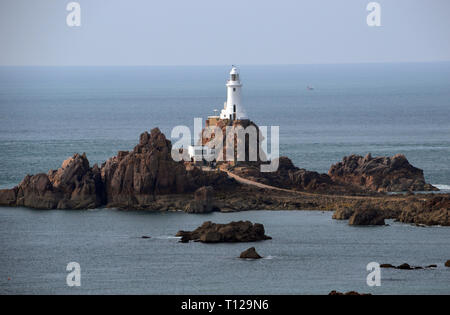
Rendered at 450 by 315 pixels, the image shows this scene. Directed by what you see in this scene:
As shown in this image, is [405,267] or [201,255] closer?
[405,267]

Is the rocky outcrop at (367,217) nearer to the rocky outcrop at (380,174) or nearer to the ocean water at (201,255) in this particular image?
the ocean water at (201,255)

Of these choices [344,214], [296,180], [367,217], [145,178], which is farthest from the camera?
[296,180]

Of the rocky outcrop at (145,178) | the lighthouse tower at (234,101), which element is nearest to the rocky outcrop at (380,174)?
the lighthouse tower at (234,101)

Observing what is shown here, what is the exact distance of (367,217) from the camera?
88.3 m

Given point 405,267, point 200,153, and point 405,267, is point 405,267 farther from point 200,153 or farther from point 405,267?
point 200,153

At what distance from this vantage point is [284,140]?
146875mm

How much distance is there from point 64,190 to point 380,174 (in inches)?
1153

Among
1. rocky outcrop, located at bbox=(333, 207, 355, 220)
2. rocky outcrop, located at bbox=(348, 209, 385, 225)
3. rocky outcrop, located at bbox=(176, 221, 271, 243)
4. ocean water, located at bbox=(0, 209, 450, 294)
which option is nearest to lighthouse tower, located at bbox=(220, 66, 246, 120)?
ocean water, located at bbox=(0, 209, 450, 294)

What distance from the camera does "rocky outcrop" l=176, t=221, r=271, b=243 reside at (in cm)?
8175

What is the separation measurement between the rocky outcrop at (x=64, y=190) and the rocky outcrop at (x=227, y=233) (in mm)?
15869

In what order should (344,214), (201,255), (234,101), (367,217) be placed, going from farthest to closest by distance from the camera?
(234,101), (344,214), (367,217), (201,255)

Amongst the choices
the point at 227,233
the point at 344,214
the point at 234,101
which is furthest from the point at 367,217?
the point at 234,101

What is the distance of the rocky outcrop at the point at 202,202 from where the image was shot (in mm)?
94188

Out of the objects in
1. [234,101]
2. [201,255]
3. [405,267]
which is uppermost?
[234,101]
